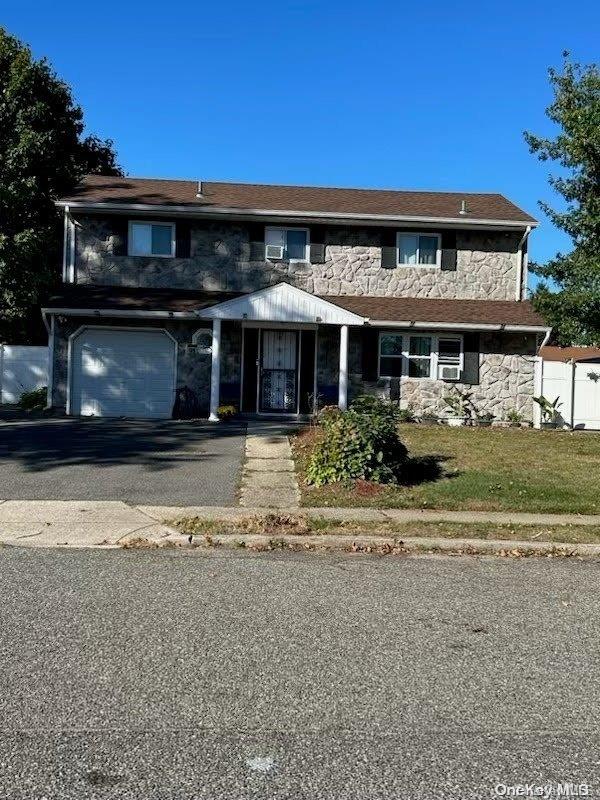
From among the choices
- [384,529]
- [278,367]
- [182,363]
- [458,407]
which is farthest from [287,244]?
[384,529]

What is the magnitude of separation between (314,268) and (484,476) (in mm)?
10672

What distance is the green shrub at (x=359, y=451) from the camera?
1080 cm

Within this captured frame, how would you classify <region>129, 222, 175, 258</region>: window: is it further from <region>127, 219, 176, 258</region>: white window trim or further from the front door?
the front door

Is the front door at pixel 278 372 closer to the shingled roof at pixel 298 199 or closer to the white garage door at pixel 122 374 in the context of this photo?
the white garage door at pixel 122 374

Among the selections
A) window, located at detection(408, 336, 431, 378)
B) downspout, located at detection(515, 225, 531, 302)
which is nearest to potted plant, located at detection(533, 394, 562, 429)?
window, located at detection(408, 336, 431, 378)

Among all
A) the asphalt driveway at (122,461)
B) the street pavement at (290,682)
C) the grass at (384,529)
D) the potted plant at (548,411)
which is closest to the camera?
the street pavement at (290,682)

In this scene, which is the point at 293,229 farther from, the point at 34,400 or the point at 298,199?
the point at 34,400

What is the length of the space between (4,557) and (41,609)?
1.91 metres

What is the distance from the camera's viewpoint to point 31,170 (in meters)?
30.4

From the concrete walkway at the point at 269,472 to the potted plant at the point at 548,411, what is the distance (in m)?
7.01

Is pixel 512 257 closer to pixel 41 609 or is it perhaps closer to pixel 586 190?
pixel 586 190

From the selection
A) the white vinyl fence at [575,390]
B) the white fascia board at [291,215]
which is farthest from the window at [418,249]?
the white vinyl fence at [575,390]

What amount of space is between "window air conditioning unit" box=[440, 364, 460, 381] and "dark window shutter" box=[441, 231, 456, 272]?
2893 mm

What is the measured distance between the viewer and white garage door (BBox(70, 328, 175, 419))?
776 inches
